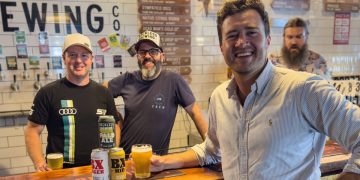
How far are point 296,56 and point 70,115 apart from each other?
2.42 metres

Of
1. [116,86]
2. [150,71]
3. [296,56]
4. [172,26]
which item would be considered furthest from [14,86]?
[296,56]

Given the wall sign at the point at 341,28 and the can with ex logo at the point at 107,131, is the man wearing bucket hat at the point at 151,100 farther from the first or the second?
the wall sign at the point at 341,28

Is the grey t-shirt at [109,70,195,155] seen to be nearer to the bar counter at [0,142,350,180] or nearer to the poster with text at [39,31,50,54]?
the bar counter at [0,142,350,180]

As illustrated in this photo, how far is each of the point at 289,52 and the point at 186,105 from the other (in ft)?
4.91

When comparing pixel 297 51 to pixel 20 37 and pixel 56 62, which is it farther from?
pixel 20 37

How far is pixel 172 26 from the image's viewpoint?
14.0ft

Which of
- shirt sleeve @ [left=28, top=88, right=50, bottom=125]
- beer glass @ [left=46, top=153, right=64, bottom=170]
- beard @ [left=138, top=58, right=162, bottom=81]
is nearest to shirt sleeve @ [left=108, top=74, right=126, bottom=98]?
beard @ [left=138, top=58, right=162, bottom=81]

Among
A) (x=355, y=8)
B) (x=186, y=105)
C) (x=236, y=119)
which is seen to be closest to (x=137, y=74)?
(x=186, y=105)

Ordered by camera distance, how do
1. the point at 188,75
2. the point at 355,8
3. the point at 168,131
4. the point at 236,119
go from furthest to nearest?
the point at 355,8, the point at 188,75, the point at 168,131, the point at 236,119

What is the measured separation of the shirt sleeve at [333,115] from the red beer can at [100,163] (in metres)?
0.80

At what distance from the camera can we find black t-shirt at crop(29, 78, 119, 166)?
2.36 m

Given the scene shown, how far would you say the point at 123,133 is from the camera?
2746mm

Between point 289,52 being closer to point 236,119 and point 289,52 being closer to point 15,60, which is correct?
point 236,119

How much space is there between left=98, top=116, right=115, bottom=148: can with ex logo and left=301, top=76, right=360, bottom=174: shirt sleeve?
742 mm
